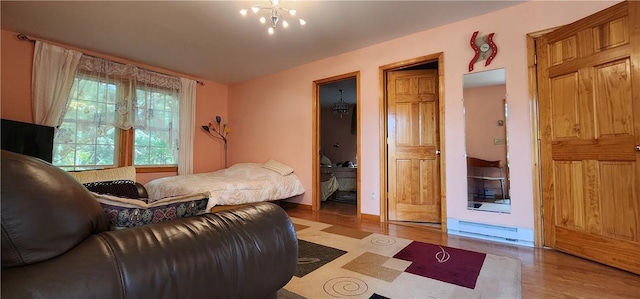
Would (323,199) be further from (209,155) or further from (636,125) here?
(636,125)

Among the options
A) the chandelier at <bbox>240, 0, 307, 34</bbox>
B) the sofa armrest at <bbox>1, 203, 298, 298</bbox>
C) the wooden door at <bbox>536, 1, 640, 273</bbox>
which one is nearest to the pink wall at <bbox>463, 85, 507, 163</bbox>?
the wooden door at <bbox>536, 1, 640, 273</bbox>

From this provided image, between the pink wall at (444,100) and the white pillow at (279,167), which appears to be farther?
the white pillow at (279,167)

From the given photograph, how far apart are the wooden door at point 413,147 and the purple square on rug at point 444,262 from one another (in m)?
1.00

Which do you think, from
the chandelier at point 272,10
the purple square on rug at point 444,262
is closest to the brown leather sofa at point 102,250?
the purple square on rug at point 444,262

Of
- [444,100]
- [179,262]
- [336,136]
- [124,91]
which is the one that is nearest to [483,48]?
[444,100]

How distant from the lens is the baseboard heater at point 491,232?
2.63 m

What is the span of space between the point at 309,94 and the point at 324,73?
424 mm

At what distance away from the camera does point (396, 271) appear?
1.95 meters

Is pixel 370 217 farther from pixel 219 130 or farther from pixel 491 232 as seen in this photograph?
pixel 219 130

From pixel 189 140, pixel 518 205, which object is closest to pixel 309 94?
pixel 189 140

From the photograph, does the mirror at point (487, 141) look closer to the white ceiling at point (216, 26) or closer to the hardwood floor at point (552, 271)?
the hardwood floor at point (552, 271)

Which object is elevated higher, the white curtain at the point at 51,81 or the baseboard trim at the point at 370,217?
the white curtain at the point at 51,81

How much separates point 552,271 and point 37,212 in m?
2.86

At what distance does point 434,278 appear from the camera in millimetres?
1842
